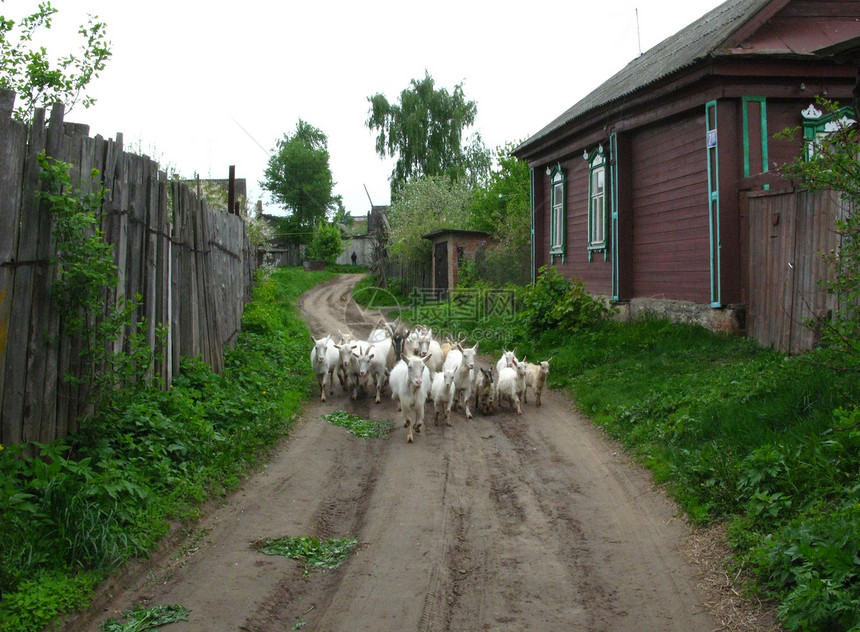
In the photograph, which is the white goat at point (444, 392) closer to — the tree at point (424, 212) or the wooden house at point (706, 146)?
the wooden house at point (706, 146)

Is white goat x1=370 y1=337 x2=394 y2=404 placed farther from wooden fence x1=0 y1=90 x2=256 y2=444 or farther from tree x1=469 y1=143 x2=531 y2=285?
tree x1=469 y1=143 x2=531 y2=285

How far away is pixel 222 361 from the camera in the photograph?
11.0m

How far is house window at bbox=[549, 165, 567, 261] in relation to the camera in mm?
18531

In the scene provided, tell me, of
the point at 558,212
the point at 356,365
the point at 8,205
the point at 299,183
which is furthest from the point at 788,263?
the point at 299,183

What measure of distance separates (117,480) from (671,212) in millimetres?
11053

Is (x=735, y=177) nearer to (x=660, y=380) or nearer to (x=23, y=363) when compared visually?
(x=660, y=380)

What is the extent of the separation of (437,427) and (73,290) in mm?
5535

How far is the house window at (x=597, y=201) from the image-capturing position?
15844mm

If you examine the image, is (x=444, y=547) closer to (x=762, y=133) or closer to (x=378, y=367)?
(x=378, y=367)

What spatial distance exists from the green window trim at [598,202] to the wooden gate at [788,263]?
4526mm

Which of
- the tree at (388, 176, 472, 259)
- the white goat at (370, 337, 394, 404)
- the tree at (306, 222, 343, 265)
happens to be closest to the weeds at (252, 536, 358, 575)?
the white goat at (370, 337, 394, 404)

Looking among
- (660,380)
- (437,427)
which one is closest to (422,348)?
(437,427)

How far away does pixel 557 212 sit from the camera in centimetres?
1916

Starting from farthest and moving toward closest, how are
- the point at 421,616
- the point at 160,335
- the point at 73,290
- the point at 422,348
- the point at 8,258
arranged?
1. the point at 422,348
2. the point at 160,335
3. the point at 73,290
4. the point at 8,258
5. the point at 421,616
